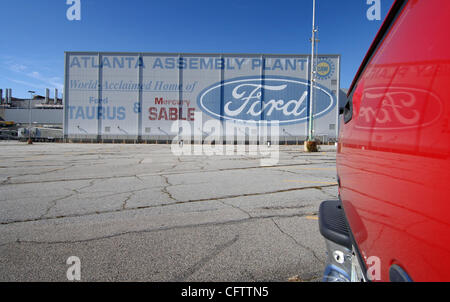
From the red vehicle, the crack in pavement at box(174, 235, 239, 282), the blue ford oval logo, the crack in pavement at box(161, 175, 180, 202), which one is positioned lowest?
the crack in pavement at box(174, 235, 239, 282)

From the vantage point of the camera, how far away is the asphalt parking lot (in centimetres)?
228

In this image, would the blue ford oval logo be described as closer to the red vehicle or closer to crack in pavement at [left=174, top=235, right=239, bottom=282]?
crack in pavement at [left=174, top=235, right=239, bottom=282]

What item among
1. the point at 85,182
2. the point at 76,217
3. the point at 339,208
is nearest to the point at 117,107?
the point at 85,182

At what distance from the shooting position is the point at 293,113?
31.9 meters

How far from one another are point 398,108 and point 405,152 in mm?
181

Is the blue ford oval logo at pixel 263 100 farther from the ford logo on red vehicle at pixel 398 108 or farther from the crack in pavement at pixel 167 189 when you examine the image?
the ford logo on red vehicle at pixel 398 108

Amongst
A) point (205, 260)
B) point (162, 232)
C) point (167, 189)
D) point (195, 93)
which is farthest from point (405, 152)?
point (195, 93)

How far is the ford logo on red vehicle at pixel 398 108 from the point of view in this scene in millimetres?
700

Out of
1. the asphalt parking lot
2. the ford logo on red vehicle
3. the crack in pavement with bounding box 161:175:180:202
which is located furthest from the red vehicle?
the crack in pavement with bounding box 161:175:180:202

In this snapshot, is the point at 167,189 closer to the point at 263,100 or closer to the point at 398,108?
the point at 398,108

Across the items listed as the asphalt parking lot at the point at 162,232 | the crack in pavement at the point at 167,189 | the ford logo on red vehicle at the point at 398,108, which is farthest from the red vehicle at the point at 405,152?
the crack in pavement at the point at 167,189

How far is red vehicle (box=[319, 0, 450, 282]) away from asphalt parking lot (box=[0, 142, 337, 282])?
48.5 inches
